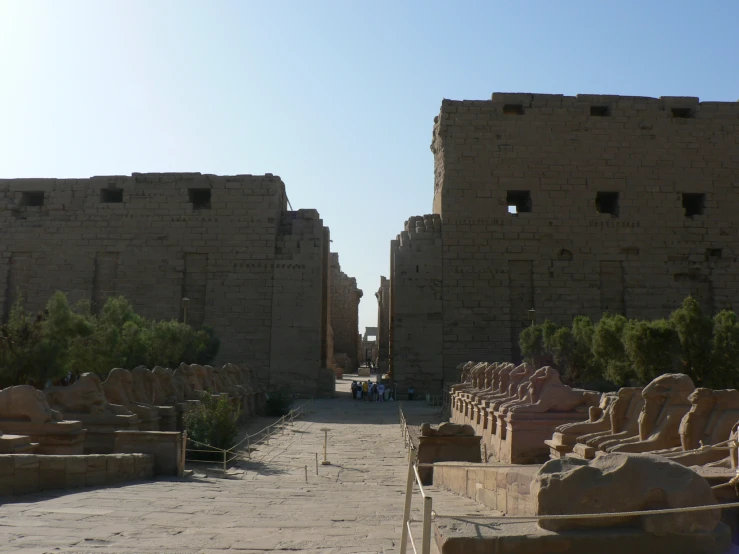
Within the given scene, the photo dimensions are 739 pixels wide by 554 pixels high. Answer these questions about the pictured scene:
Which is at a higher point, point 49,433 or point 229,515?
point 49,433

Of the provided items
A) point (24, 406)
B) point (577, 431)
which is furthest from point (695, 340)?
point (24, 406)

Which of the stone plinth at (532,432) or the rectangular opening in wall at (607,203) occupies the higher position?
the rectangular opening in wall at (607,203)

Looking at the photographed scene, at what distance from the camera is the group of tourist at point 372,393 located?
21.7m

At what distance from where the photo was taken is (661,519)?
10.7 feet

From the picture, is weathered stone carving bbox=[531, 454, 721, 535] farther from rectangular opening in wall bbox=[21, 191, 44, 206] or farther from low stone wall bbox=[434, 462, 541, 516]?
rectangular opening in wall bbox=[21, 191, 44, 206]

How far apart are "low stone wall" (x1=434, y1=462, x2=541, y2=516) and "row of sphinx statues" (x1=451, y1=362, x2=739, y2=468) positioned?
0.85m

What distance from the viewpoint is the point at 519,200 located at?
24.0 m

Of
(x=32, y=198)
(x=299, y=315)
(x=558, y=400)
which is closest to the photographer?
(x=558, y=400)

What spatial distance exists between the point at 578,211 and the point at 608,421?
16.7 meters

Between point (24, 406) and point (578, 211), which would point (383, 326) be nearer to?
point (578, 211)

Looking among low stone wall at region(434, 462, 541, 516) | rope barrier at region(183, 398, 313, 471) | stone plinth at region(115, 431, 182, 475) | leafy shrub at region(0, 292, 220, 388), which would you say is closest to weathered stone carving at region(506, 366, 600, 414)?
low stone wall at region(434, 462, 541, 516)

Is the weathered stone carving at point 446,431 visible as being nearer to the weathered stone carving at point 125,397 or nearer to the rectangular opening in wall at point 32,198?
the weathered stone carving at point 125,397

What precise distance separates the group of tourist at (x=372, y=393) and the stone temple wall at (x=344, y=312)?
1422 centimetres

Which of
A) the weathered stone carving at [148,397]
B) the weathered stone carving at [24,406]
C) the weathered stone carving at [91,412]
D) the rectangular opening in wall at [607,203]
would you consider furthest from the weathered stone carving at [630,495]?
the rectangular opening in wall at [607,203]
